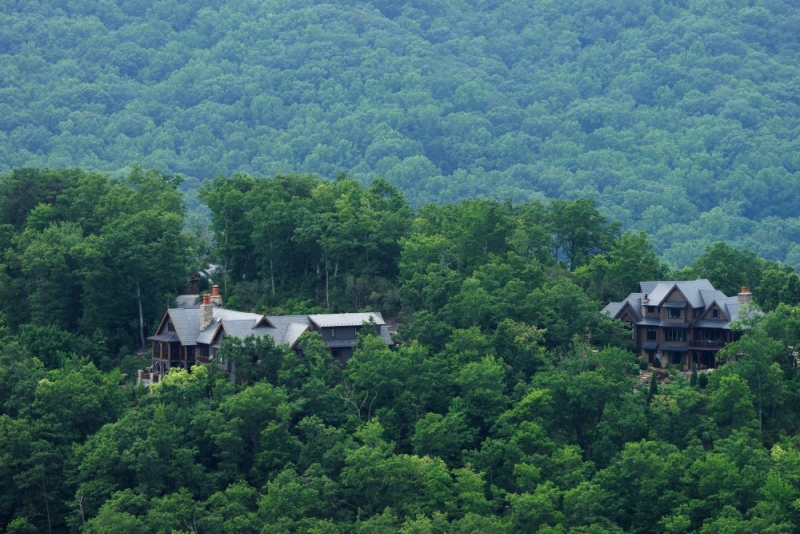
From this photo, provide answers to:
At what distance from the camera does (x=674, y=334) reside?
93625 millimetres

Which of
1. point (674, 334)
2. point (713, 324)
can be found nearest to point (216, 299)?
point (674, 334)

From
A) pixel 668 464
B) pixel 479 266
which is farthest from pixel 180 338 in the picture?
pixel 668 464

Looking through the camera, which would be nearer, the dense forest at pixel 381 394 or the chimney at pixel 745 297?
the dense forest at pixel 381 394

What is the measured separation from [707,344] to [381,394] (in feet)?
69.4

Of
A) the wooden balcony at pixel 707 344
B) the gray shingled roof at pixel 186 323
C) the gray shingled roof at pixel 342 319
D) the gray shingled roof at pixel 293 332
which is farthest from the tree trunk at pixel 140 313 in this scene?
the wooden balcony at pixel 707 344

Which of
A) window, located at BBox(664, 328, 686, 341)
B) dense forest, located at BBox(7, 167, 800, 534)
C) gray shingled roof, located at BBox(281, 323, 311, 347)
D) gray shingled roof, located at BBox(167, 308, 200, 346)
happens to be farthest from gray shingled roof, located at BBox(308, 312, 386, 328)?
window, located at BBox(664, 328, 686, 341)

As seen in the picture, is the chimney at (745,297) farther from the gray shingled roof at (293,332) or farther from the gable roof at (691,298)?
the gray shingled roof at (293,332)

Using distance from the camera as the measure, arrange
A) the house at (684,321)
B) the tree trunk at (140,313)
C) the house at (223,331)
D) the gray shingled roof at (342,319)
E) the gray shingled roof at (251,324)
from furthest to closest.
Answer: the tree trunk at (140,313), the house at (684,321), the gray shingled roof at (342,319), the house at (223,331), the gray shingled roof at (251,324)

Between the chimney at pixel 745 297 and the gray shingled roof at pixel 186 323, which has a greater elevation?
the chimney at pixel 745 297

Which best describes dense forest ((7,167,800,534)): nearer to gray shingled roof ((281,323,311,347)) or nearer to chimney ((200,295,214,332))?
gray shingled roof ((281,323,311,347))

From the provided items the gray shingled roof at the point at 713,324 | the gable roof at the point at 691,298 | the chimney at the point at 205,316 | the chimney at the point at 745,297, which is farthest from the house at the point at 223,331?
the chimney at the point at 745,297

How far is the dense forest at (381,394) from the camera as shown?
7738 centimetres

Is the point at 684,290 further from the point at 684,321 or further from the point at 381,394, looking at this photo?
the point at 381,394

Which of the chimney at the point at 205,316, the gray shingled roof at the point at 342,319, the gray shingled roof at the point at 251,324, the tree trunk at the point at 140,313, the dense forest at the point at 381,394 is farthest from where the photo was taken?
the tree trunk at the point at 140,313
